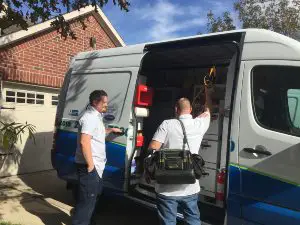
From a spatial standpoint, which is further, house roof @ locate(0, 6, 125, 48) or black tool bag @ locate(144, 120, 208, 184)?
house roof @ locate(0, 6, 125, 48)

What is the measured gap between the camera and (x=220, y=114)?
535 cm

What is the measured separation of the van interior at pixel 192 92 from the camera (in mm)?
4944

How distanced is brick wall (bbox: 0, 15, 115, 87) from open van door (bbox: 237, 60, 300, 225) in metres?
4.83

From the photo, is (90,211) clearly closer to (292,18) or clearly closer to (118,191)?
(118,191)

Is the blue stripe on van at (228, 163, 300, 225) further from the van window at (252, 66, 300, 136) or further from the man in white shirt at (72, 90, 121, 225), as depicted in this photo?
the man in white shirt at (72, 90, 121, 225)

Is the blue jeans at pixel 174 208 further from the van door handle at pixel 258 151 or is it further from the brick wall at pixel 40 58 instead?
the brick wall at pixel 40 58

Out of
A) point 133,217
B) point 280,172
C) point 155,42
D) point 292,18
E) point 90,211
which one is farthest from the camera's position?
point 292,18

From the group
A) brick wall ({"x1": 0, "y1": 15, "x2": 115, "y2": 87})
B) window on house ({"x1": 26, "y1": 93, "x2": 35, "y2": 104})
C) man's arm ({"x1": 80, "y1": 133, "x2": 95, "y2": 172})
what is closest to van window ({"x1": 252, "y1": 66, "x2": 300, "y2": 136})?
man's arm ({"x1": 80, "y1": 133, "x2": 95, "y2": 172})

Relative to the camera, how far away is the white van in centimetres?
391

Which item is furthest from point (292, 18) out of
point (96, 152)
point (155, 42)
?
point (96, 152)

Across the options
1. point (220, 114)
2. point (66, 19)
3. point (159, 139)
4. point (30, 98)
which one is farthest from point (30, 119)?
point (159, 139)

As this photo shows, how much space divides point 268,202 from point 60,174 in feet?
11.9

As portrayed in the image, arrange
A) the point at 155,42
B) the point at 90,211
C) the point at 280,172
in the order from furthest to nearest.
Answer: the point at 155,42
the point at 90,211
the point at 280,172

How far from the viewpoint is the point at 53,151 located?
6504 mm
